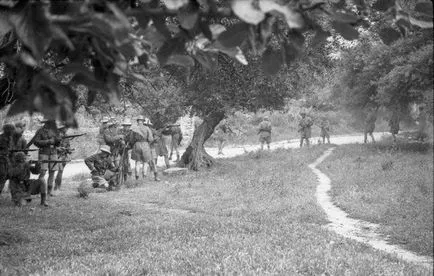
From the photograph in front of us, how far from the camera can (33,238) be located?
866cm

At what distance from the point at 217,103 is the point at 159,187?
5.19 metres

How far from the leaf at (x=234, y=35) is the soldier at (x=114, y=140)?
51.0 feet

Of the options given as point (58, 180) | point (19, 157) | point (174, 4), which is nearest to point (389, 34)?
point (174, 4)

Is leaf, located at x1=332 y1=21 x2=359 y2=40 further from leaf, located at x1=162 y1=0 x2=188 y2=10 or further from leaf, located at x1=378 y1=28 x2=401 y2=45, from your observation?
leaf, located at x1=162 y1=0 x2=188 y2=10

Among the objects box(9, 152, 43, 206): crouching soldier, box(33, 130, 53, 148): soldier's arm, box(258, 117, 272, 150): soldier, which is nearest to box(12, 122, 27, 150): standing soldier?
box(9, 152, 43, 206): crouching soldier

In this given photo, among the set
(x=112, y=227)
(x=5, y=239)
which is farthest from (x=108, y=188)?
(x=5, y=239)

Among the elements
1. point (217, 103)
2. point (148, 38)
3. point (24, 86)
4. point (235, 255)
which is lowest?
point (235, 255)

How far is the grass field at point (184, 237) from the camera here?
6301 mm

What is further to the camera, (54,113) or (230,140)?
(230,140)

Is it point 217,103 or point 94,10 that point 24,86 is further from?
point 217,103

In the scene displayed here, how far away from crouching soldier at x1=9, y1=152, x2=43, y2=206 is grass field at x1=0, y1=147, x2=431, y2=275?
0.36 metres

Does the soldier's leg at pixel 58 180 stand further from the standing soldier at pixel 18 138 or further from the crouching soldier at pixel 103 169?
the standing soldier at pixel 18 138

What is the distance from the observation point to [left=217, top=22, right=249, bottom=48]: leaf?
74.5 inches

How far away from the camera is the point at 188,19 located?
1750 mm
